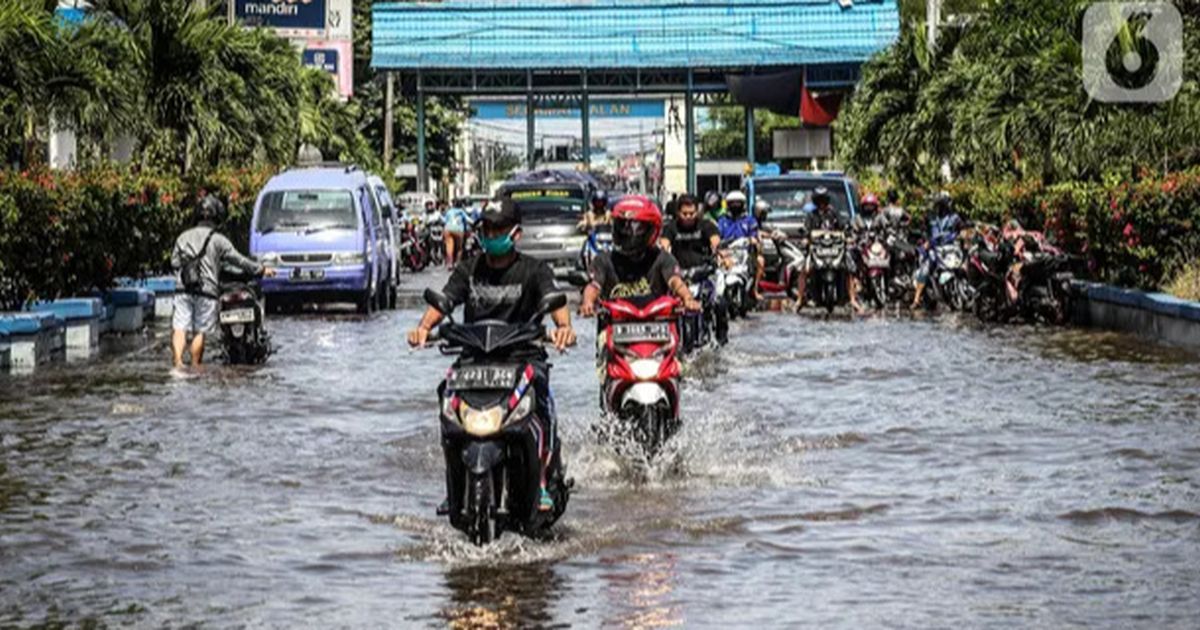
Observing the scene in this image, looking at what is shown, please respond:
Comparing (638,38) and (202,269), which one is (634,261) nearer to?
(202,269)

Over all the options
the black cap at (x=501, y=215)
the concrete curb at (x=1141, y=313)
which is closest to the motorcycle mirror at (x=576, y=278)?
the black cap at (x=501, y=215)

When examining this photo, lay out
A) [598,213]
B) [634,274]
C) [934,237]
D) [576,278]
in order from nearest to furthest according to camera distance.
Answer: [576,278], [634,274], [598,213], [934,237]

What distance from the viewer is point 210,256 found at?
73.4ft

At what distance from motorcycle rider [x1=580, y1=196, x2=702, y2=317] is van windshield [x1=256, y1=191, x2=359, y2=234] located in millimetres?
19292

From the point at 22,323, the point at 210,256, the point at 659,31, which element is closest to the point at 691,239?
the point at 210,256

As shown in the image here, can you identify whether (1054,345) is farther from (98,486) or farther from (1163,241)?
(98,486)

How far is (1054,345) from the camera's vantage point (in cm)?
2548

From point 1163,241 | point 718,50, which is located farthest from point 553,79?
point 1163,241

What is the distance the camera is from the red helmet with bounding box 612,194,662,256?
14.5 m

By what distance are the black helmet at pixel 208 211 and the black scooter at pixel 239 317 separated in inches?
20.2

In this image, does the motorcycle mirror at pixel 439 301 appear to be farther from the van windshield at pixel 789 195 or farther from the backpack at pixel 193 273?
the van windshield at pixel 789 195

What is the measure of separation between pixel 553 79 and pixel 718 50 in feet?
29.8

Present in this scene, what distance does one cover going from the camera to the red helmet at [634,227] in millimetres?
14531

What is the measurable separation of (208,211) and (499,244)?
11419mm
